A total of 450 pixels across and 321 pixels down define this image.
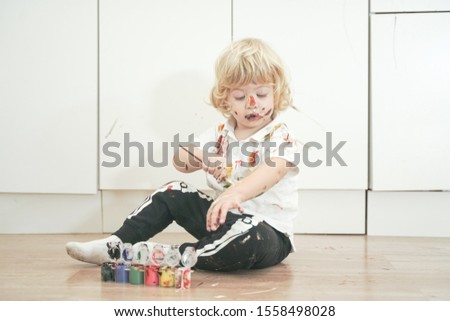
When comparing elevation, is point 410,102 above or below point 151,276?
above

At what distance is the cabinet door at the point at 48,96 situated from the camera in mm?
1454

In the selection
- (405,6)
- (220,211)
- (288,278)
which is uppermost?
(405,6)

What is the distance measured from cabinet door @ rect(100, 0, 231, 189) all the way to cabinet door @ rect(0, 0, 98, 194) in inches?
1.5

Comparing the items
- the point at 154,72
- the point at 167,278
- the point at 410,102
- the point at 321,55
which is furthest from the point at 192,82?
the point at 167,278

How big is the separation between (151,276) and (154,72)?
2.26 ft

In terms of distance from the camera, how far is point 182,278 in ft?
2.96


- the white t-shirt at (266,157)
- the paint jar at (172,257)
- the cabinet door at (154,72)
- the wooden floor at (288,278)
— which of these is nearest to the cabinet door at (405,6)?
the cabinet door at (154,72)

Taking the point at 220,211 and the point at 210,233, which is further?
the point at 210,233

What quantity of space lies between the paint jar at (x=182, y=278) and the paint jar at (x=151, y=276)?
4 cm

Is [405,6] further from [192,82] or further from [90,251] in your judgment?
[90,251]

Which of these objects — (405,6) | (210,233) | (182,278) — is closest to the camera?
(182,278)

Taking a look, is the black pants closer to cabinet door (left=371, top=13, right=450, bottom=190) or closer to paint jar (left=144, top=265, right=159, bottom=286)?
paint jar (left=144, top=265, right=159, bottom=286)

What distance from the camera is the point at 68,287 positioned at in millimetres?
908
